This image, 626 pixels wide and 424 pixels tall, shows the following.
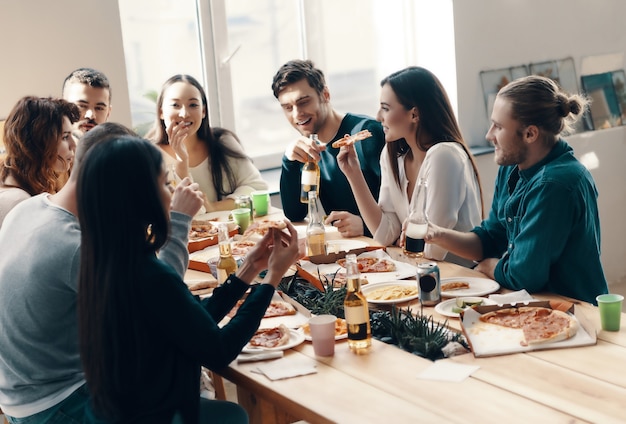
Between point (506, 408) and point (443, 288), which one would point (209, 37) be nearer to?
point (443, 288)

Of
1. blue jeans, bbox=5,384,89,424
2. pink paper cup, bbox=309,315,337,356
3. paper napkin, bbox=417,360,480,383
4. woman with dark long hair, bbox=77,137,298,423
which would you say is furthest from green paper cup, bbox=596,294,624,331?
blue jeans, bbox=5,384,89,424

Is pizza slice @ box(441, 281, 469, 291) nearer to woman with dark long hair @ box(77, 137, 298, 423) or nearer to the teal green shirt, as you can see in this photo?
the teal green shirt

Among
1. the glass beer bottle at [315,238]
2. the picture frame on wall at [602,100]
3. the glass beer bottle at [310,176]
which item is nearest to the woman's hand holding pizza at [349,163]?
the glass beer bottle at [310,176]

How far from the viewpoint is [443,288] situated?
7.97 feet

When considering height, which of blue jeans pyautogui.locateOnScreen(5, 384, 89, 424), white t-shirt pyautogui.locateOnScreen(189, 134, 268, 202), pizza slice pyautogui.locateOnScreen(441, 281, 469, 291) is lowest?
blue jeans pyautogui.locateOnScreen(5, 384, 89, 424)

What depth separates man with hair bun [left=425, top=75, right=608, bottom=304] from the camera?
7.61 feet

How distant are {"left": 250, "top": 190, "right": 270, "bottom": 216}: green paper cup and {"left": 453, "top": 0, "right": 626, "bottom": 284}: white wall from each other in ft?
5.30

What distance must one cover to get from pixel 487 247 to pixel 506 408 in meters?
1.13

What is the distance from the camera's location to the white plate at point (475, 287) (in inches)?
92.8

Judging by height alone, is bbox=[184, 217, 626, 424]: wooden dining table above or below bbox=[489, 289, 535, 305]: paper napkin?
below

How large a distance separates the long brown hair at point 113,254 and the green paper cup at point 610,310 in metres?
1.08

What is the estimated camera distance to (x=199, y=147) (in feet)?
13.6

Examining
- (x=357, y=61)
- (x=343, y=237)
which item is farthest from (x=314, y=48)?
(x=343, y=237)

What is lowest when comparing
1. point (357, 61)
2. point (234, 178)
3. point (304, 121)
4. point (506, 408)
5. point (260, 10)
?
point (506, 408)
